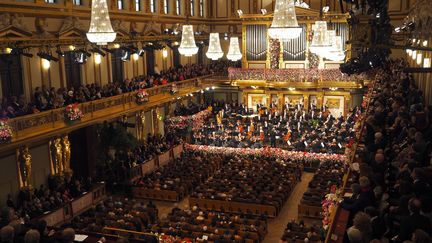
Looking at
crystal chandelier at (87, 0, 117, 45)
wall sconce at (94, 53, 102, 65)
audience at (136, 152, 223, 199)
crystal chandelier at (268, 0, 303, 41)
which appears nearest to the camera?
crystal chandelier at (268, 0, 303, 41)

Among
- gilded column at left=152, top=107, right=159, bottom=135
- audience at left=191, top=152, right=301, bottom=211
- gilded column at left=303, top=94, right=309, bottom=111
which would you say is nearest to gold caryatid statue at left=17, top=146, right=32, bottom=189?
audience at left=191, top=152, right=301, bottom=211

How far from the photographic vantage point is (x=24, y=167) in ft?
70.1

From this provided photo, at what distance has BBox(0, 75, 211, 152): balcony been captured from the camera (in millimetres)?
19094

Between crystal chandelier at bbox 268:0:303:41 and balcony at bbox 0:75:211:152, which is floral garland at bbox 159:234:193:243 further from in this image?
crystal chandelier at bbox 268:0:303:41

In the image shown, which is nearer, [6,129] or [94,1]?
[94,1]

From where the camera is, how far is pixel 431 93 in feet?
55.6

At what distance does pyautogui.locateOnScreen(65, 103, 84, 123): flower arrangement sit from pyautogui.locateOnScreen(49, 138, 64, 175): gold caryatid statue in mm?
1970

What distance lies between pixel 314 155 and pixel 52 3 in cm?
1762

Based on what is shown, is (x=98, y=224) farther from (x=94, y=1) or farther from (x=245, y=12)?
(x=245, y=12)

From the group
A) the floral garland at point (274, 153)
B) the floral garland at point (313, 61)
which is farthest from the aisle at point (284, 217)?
the floral garland at point (313, 61)

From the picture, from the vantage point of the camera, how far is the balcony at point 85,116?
1909cm

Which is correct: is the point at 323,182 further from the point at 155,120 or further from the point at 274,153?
the point at 155,120

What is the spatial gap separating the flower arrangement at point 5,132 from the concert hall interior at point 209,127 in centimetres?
5

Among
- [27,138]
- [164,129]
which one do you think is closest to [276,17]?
[27,138]
